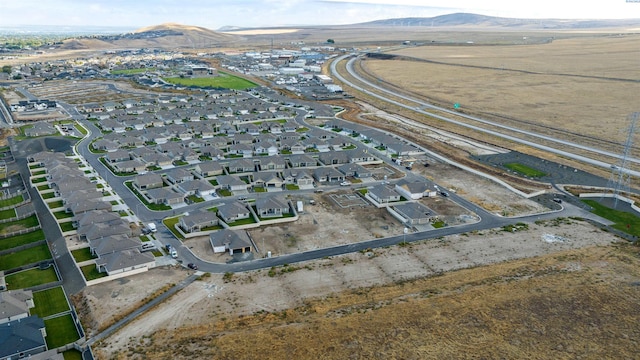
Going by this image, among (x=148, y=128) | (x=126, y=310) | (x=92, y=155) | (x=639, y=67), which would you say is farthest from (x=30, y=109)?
(x=639, y=67)

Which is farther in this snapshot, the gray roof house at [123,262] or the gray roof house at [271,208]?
the gray roof house at [271,208]

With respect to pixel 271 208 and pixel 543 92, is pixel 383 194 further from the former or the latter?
pixel 543 92

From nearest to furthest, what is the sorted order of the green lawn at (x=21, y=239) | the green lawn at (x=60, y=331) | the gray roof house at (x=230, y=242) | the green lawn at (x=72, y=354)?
the green lawn at (x=72, y=354) → the green lawn at (x=60, y=331) → the gray roof house at (x=230, y=242) → the green lawn at (x=21, y=239)

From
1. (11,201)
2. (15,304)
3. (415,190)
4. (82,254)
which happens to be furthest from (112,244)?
(415,190)

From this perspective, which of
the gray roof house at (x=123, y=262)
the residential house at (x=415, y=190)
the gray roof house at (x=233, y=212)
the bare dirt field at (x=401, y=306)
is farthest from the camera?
the residential house at (x=415, y=190)

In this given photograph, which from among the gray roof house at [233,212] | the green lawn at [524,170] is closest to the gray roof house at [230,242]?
the gray roof house at [233,212]

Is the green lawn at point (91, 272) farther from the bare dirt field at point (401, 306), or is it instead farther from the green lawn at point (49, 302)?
the green lawn at point (49, 302)

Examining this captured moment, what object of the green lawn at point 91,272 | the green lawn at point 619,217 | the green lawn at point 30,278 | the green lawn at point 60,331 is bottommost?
the green lawn at point 60,331

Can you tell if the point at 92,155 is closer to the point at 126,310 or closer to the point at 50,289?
the point at 50,289
